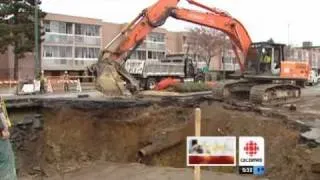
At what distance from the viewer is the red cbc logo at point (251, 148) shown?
22.8 feet

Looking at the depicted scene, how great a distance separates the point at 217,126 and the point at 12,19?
46.4 meters

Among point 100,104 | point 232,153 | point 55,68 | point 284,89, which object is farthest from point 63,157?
point 55,68

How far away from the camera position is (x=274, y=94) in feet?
84.3

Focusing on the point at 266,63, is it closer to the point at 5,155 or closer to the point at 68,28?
the point at 5,155

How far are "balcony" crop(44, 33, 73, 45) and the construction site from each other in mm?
49983

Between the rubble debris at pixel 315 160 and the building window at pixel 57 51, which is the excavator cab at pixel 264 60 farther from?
the building window at pixel 57 51

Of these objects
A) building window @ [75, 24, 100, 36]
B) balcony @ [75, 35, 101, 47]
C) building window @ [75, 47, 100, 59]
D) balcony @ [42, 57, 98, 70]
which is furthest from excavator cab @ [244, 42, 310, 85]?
building window @ [75, 24, 100, 36]

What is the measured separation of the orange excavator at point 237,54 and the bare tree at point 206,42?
5267 cm

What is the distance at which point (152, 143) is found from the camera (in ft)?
47.3

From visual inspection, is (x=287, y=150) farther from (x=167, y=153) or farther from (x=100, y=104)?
(x=100, y=104)

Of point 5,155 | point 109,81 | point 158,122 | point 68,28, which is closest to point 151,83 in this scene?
point 109,81

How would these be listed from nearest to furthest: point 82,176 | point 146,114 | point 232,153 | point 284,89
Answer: point 232,153
point 82,176
point 146,114
point 284,89

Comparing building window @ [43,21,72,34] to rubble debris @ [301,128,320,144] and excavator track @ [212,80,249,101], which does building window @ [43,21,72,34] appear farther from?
rubble debris @ [301,128,320,144]

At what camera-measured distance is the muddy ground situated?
1168 centimetres
